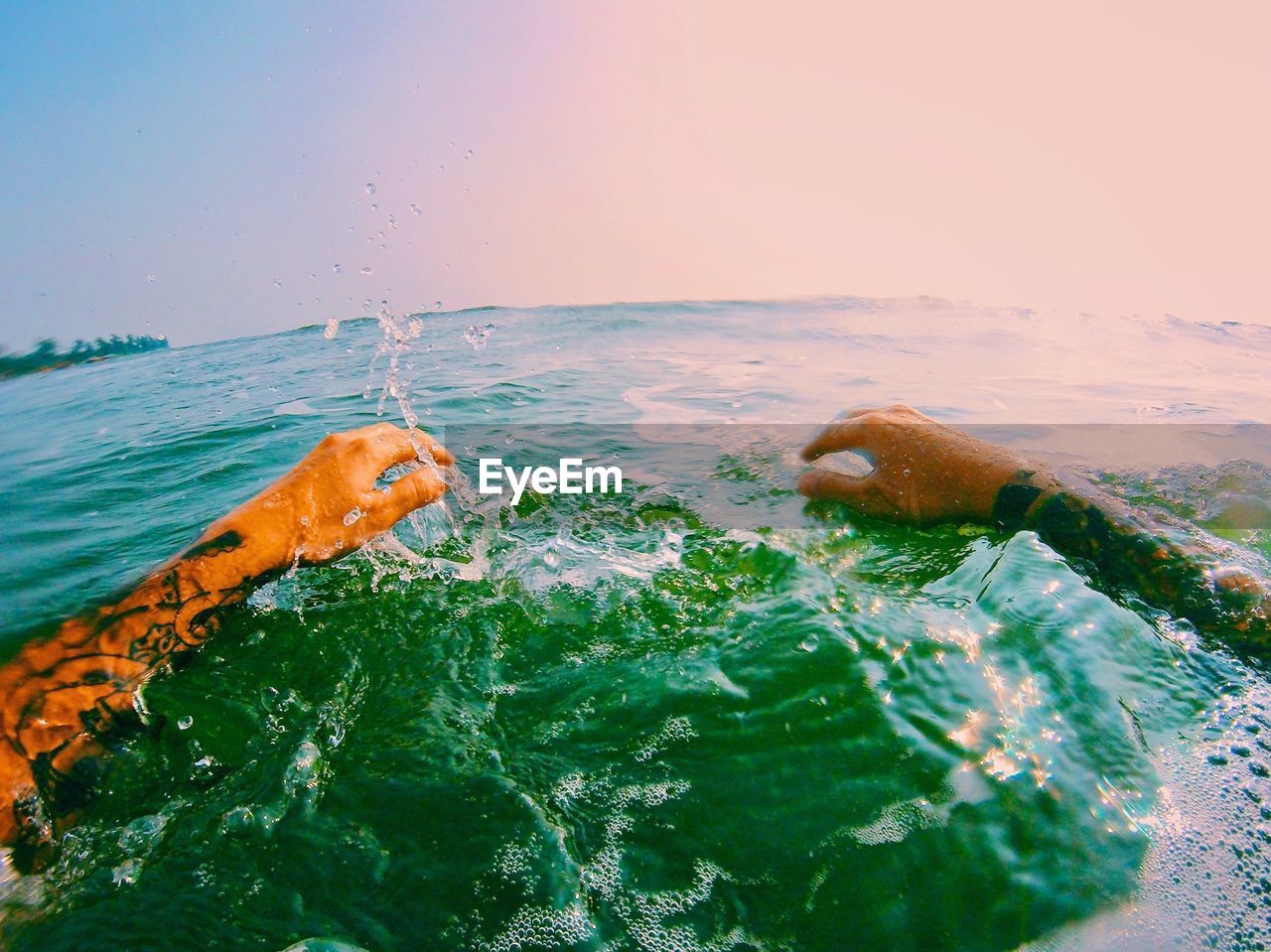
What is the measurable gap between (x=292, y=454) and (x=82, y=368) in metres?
14.6

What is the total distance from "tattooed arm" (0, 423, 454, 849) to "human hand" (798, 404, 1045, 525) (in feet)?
7.65

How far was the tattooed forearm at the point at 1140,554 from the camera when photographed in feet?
7.86

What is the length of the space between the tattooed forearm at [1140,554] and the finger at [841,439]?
74 centimetres

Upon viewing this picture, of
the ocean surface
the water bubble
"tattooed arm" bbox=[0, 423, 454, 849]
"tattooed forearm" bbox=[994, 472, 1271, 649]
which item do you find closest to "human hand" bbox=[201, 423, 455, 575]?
"tattooed arm" bbox=[0, 423, 454, 849]

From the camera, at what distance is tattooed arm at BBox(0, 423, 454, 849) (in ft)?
5.57

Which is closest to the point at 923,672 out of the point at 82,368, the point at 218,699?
the point at 218,699

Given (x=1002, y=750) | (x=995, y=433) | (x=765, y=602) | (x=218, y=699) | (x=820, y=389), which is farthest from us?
(x=820, y=389)

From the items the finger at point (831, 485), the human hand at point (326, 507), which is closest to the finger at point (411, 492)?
the human hand at point (326, 507)

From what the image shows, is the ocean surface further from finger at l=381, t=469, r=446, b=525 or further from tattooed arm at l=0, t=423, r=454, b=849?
finger at l=381, t=469, r=446, b=525

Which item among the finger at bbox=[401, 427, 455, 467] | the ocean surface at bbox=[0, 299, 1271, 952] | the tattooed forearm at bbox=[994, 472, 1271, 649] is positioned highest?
the finger at bbox=[401, 427, 455, 467]

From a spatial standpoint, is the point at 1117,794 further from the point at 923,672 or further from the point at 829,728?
the point at 829,728

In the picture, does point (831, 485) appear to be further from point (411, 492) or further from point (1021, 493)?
point (411, 492)

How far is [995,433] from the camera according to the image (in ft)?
18.4

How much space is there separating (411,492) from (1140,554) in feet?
10.6
